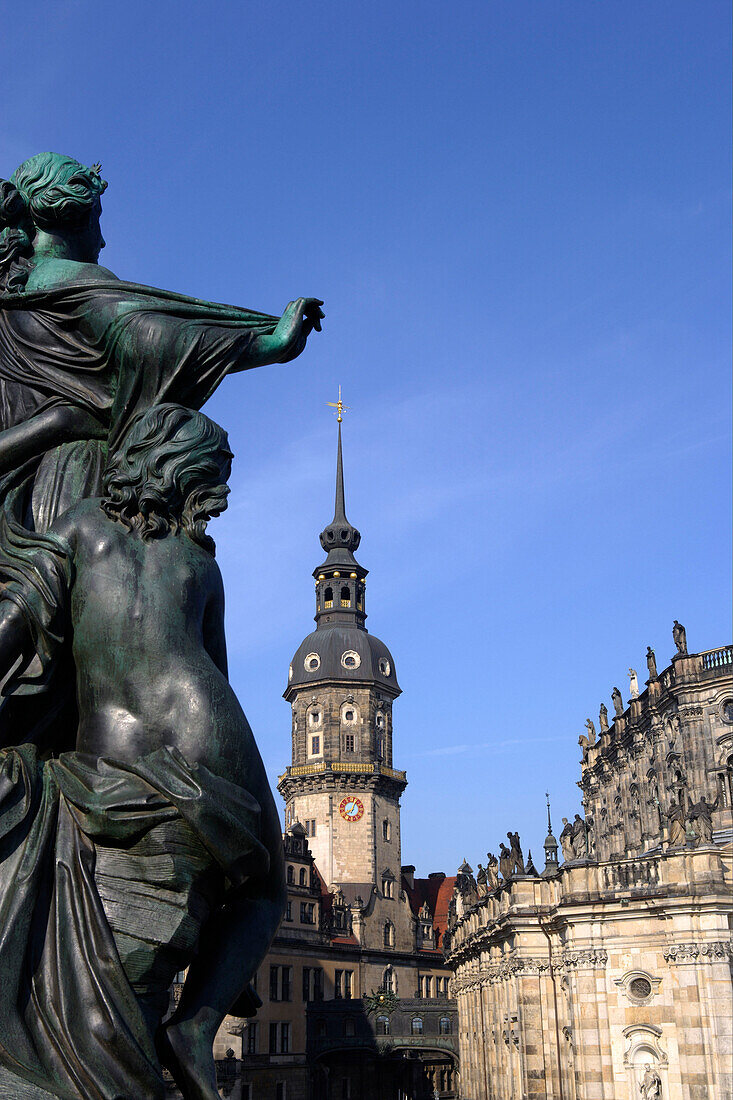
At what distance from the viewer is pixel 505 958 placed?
4675cm

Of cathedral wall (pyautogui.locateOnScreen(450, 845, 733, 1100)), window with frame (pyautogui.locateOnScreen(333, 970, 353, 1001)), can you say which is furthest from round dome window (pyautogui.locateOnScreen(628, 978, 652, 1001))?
window with frame (pyautogui.locateOnScreen(333, 970, 353, 1001))

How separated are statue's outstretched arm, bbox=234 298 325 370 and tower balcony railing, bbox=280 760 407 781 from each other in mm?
80746

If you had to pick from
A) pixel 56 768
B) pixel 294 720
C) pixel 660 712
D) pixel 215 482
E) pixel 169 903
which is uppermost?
pixel 294 720

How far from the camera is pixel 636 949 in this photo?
114 ft

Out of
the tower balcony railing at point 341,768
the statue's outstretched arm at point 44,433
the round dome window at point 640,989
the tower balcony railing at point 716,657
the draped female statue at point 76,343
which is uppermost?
the tower balcony railing at point 341,768

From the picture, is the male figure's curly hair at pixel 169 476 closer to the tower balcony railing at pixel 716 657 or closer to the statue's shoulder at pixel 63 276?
the statue's shoulder at pixel 63 276

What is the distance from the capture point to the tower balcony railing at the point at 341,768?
83.8 meters

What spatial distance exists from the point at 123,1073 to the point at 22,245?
3.30 metres

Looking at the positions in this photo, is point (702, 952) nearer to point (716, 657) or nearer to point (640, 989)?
point (640, 989)

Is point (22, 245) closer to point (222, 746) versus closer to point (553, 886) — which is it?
point (222, 746)

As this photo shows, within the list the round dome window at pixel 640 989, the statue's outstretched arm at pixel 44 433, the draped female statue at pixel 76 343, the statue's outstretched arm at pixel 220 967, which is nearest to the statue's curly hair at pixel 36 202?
the draped female statue at pixel 76 343

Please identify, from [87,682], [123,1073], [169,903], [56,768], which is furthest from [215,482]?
[123,1073]

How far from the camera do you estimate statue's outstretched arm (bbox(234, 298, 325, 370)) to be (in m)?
4.60

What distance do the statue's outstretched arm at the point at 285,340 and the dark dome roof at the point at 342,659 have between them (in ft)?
270
